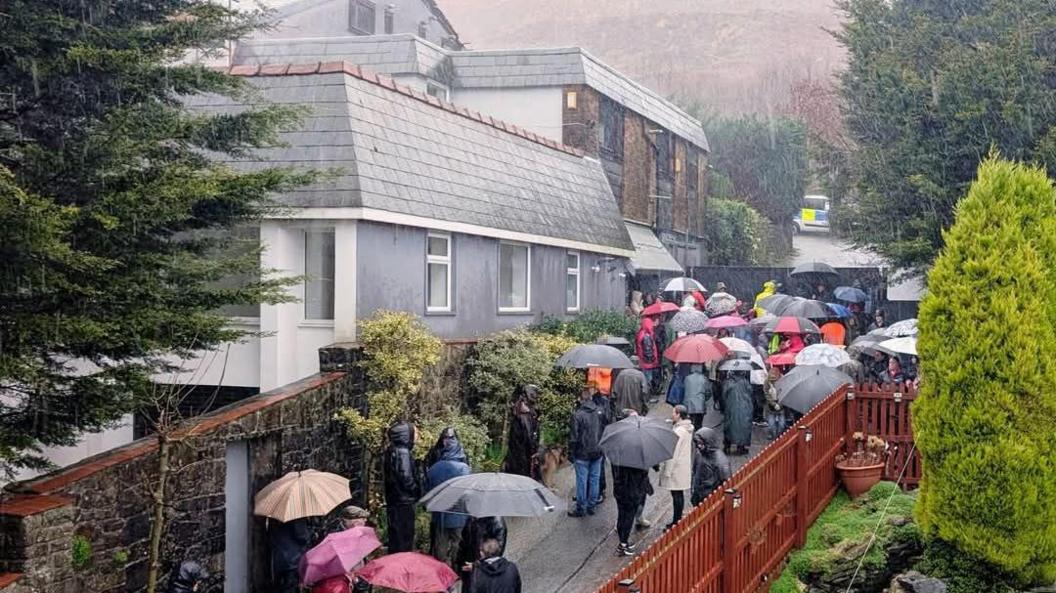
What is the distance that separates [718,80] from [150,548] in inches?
3822

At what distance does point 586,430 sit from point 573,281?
947cm

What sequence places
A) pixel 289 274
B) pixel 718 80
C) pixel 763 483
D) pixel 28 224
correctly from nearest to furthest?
1. pixel 28 224
2. pixel 763 483
3. pixel 289 274
4. pixel 718 80

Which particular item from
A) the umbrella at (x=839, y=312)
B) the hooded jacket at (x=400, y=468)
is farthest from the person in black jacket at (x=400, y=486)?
the umbrella at (x=839, y=312)

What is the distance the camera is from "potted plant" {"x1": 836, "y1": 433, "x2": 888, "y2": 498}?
1362 cm

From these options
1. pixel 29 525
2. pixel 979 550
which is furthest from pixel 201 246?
pixel 979 550

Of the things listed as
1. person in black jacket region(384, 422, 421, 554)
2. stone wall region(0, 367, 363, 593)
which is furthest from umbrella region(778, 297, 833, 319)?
person in black jacket region(384, 422, 421, 554)

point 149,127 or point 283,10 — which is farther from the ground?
point 283,10

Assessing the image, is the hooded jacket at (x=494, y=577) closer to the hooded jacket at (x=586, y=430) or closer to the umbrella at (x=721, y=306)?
the hooded jacket at (x=586, y=430)

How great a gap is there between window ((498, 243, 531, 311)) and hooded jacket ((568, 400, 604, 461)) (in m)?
5.60

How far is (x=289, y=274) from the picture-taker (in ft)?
51.4

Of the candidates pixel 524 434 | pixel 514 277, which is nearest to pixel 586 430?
pixel 524 434

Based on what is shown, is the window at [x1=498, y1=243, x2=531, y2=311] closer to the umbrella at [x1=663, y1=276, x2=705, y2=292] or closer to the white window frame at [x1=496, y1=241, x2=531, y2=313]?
the white window frame at [x1=496, y1=241, x2=531, y2=313]

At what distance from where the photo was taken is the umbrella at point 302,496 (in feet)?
36.1

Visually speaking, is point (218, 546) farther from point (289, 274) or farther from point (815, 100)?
point (815, 100)
